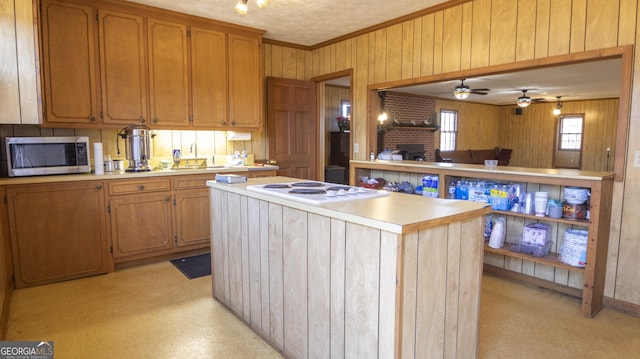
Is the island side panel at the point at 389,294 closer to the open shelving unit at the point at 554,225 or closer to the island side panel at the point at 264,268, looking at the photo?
the island side panel at the point at 264,268

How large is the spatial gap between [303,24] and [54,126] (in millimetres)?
2791

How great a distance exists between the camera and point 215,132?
4.72 m

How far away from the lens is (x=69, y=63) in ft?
11.5

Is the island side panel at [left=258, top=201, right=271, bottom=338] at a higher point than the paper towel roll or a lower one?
lower

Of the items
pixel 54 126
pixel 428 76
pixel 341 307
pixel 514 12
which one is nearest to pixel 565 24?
pixel 514 12

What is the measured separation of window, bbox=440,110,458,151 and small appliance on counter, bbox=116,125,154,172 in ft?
27.5

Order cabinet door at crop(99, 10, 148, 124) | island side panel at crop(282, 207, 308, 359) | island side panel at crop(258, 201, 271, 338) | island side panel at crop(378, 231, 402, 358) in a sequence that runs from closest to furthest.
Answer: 1. island side panel at crop(378, 231, 402, 358)
2. island side panel at crop(282, 207, 308, 359)
3. island side panel at crop(258, 201, 271, 338)
4. cabinet door at crop(99, 10, 148, 124)

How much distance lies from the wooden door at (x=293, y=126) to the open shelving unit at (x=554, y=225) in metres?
1.57

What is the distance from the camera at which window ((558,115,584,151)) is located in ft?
36.2

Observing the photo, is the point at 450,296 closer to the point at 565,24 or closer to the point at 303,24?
the point at 565,24

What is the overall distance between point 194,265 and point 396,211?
270 centimetres

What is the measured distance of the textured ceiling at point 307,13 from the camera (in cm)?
377

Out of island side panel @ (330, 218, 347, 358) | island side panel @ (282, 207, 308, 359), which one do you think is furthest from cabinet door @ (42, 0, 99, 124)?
island side panel @ (330, 218, 347, 358)

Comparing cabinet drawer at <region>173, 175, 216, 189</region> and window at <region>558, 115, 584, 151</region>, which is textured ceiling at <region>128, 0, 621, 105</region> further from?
window at <region>558, 115, 584, 151</region>
